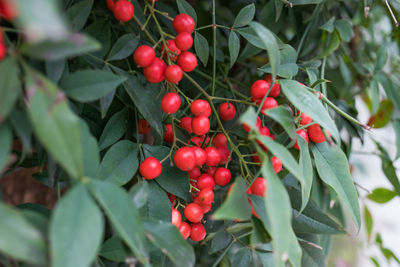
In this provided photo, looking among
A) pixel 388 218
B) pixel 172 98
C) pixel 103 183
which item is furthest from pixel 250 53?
pixel 388 218

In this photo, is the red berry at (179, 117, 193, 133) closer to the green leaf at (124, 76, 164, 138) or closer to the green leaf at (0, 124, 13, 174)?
the green leaf at (124, 76, 164, 138)

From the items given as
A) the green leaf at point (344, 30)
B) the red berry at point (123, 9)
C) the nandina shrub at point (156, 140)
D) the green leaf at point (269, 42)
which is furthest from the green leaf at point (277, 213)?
the green leaf at point (344, 30)

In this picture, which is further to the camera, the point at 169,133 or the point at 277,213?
the point at 169,133

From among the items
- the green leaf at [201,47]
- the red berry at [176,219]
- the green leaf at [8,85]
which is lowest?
the red berry at [176,219]

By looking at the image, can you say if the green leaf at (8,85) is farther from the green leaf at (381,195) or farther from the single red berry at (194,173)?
the green leaf at (381,195)

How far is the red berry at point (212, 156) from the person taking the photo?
402 mm

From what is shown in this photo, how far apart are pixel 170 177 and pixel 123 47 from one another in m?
0.15

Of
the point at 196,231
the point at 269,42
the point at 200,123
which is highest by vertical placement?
the point at 269,42

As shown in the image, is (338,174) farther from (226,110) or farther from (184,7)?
(184,7)

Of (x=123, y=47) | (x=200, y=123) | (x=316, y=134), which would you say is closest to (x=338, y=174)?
(x=316, y=134)

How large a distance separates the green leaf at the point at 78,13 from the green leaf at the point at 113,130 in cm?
10

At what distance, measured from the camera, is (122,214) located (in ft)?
0.78

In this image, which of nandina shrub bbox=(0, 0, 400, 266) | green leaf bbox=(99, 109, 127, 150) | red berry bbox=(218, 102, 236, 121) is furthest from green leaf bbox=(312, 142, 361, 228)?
green leaf bbox=(99, 109, 127, 150)

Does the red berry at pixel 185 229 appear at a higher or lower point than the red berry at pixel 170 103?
lower
